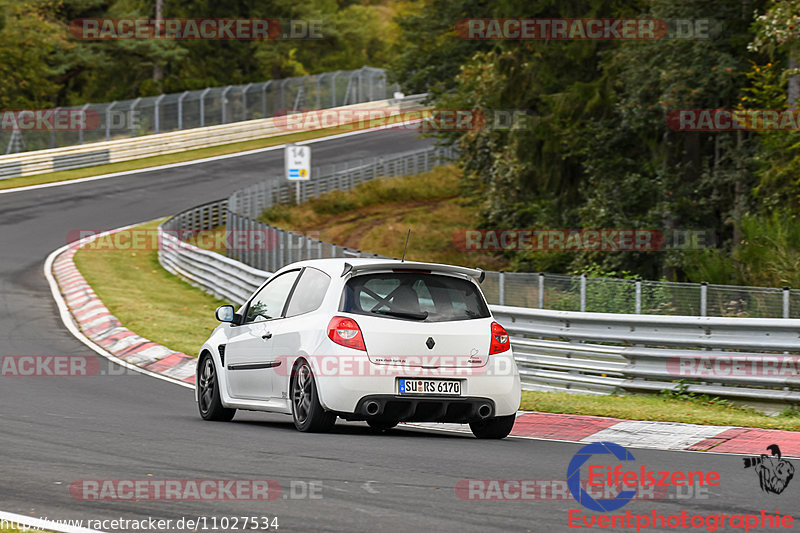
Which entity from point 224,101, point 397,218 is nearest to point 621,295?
point 397,218

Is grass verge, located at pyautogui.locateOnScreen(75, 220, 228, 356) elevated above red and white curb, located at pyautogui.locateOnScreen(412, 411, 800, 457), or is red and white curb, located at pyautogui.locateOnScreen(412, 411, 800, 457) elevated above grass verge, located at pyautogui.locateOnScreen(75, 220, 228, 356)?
red and white curb, located at pyautogui.locateOnScreen(412, 411, 800, 457)

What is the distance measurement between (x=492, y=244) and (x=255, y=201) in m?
9.11

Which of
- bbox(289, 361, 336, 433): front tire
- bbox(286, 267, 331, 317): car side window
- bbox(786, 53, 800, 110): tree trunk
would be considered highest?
bbox(786, 53, 800, 110): tree trunk

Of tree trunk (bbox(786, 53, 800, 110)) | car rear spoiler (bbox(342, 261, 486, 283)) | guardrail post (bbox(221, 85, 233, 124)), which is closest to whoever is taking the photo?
car rear spoiler (bbox(342, 261, 486, 283))

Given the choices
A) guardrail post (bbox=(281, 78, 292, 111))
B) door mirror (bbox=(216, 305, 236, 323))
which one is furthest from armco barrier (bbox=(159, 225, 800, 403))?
guardrail post (bbox=(281, 78, 292, 111))

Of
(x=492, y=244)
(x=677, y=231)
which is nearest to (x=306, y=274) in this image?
(x=677, y=231)

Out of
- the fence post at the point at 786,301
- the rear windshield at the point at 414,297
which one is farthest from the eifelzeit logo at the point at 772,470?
the fence post at the point at 786,301

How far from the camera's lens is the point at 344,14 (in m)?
85.5

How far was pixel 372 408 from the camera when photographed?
9.31 meters

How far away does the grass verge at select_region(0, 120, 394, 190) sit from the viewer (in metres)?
45.7

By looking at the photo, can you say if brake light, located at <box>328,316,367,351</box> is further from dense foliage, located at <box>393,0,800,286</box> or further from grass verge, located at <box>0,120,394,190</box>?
grass verge, located at <box>0,120,394,190</box>

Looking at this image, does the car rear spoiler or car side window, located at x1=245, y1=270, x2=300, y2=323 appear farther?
car side window, located at x1=245, y1=270, x2=300, y2=323

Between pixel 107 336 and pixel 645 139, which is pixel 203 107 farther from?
pixel 107 336

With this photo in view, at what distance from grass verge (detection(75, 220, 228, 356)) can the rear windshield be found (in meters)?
7.94
